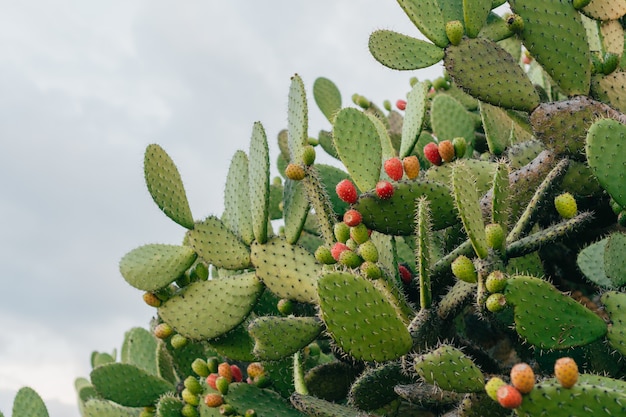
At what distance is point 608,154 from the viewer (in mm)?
2104

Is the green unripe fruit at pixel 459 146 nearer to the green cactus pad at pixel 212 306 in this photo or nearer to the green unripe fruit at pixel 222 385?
the green cactus pad at pixel 212 306

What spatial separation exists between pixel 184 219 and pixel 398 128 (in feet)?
5.46

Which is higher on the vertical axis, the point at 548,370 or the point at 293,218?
the point at 293,218

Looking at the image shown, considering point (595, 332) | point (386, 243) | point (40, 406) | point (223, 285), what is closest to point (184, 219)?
point (223, 285)

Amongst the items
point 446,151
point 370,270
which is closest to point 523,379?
point 370,270

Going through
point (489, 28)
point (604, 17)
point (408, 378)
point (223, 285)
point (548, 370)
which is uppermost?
point (489, 28)

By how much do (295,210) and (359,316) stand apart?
87 centimetres

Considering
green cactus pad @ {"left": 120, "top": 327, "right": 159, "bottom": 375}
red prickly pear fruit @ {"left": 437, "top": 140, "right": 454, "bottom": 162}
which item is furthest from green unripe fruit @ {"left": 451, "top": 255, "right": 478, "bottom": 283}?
green cactus pad @ {"left": 120, "top": 327, "right": 159, "bottom": 375}

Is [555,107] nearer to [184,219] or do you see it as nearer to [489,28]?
[489,28]

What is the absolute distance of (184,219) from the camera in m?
2.80

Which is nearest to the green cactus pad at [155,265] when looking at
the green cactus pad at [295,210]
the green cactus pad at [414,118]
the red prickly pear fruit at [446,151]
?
the green cactus pad at [295,210]

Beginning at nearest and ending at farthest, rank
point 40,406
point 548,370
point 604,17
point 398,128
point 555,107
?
point 548,370
point 555,107
point 604,17
point 40,406
point 398,128

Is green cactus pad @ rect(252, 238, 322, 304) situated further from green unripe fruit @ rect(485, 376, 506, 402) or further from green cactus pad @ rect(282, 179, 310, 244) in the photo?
green unripe fruit @ rect(485, 376, 506, 402)

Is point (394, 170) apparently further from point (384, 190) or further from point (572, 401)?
point (572, 401)
